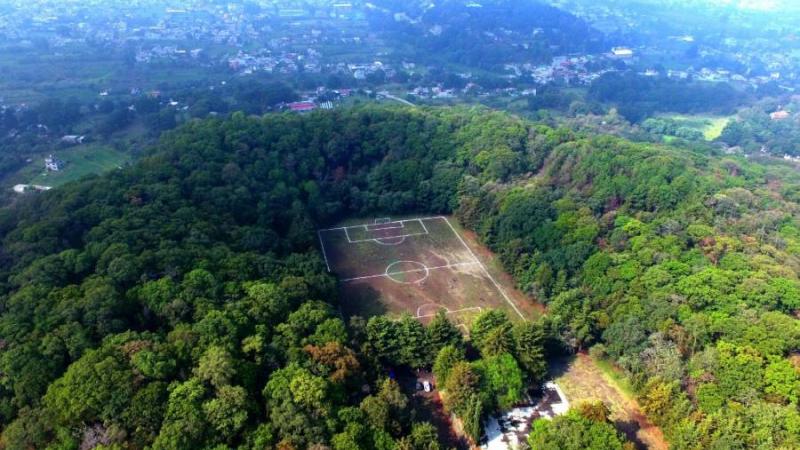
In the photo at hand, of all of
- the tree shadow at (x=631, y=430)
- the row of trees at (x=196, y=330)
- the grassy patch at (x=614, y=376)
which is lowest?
the grassy patch at (x=614, y=376)

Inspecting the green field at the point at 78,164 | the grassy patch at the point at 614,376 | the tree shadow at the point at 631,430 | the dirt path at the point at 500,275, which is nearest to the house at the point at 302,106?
the green field at the point at 78,164

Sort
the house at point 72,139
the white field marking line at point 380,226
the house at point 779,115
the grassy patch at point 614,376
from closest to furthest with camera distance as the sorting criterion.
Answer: the grassy patch at point 614,376
the white field marking line at point 380,226
the house at point 72,139
the house at point 779,115

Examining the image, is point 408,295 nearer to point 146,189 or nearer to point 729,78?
point 146,189

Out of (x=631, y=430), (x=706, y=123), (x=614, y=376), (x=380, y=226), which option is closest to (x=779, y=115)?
(x=706, y=123)

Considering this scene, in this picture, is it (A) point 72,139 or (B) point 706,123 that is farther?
(B) point 706,123

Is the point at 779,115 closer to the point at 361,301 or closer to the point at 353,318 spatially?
the point at 361,301

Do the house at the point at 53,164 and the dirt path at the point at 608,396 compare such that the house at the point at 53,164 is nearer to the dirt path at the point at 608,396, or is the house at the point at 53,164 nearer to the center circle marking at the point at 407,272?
the center circle marking at the point at 407,272

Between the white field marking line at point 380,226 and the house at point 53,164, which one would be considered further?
the house at point 53,164
